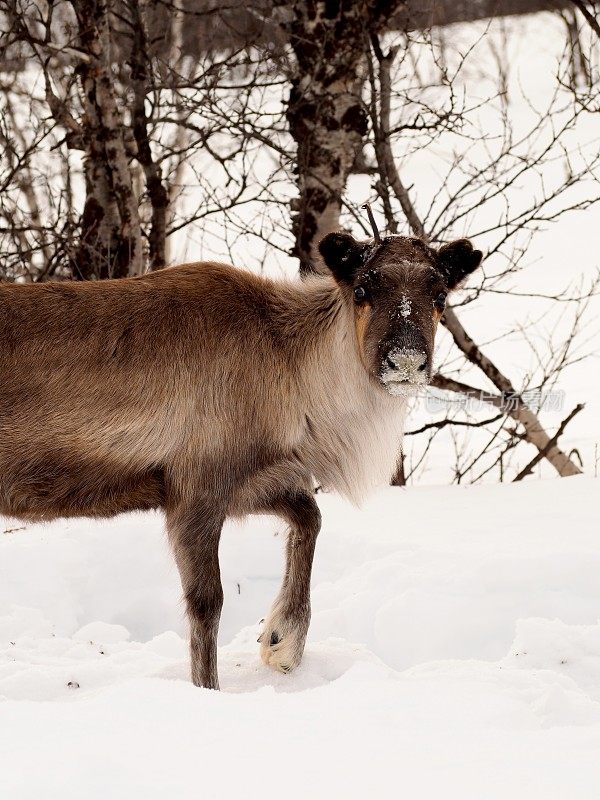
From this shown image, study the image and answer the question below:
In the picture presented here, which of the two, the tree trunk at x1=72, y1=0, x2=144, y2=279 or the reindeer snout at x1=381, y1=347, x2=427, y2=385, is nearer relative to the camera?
the reindeer snout at x1=381, y1=347, x2=427, y2=385

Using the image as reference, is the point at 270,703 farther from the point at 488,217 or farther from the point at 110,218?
the point at 488,217

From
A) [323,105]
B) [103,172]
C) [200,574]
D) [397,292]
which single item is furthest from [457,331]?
[200,574]

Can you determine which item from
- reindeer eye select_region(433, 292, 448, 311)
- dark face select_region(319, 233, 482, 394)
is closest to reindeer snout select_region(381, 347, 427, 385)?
dark face select_region(319, 233, 482, 394)

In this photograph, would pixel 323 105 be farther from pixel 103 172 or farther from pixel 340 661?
pixel 340 661

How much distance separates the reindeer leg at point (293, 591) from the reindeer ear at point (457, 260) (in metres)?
1.03

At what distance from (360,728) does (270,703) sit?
289 mm

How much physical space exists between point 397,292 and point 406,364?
312 mm

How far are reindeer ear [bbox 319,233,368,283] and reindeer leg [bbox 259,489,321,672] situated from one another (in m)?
0.87

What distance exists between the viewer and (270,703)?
2686 mm

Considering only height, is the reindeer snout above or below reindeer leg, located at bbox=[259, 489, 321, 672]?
above

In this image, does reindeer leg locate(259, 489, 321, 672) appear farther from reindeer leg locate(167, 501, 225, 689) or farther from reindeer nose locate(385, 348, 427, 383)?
reindeer nose locate(385, 348, 427, 383)

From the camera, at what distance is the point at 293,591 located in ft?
13.7

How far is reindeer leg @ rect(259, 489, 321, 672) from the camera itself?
4.07 m

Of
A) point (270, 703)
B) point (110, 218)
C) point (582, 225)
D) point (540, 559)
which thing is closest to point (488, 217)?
point (582, 225)
